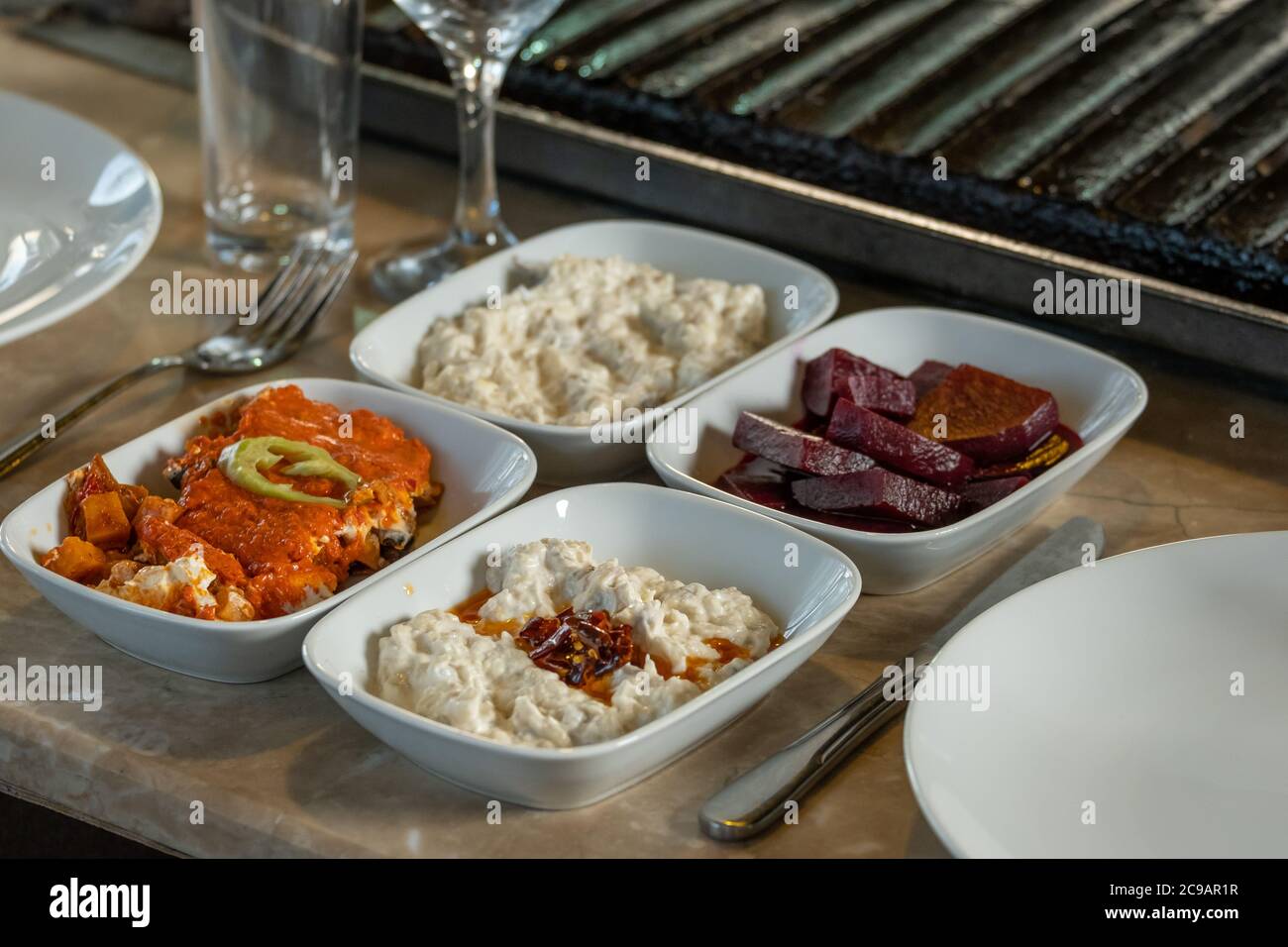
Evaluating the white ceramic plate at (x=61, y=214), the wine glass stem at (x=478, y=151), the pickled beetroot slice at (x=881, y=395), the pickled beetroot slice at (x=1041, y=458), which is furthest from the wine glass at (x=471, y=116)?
the pickled beetroot slice at (x=1041, y=458)

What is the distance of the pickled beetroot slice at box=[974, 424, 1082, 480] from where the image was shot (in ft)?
4.37

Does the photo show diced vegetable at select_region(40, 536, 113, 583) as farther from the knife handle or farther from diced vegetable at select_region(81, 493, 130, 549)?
the knife handle

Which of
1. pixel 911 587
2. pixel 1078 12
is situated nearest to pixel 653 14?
pixel 1078 12

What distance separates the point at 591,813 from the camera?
1.02 m

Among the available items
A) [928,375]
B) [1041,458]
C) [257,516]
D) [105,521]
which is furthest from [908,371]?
[105,521]

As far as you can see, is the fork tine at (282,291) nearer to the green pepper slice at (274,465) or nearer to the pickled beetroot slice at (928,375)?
the green pepper slice at (274,465)

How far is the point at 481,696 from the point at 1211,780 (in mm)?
506

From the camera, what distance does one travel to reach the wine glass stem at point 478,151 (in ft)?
5.42

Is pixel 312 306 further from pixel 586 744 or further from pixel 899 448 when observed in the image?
pixel 586 744

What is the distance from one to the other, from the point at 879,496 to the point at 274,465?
0.48 meters
